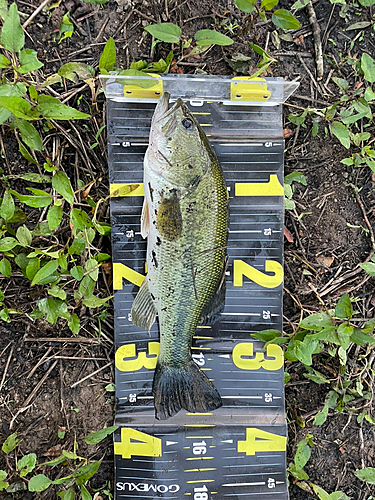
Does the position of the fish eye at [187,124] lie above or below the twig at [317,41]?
below

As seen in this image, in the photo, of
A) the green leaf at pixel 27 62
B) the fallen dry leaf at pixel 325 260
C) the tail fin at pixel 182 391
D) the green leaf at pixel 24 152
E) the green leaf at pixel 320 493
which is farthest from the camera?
the fallen dry leaf at pixel 325 260

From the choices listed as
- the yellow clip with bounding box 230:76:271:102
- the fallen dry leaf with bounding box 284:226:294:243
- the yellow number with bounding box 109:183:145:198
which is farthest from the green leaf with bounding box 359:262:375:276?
the yellow number with bounding box 109:183:145:198

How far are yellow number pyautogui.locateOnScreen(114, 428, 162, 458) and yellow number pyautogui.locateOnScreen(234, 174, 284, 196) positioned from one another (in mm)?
2000

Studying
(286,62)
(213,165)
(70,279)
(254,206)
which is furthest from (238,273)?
(286,62)

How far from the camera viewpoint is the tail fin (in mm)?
2586

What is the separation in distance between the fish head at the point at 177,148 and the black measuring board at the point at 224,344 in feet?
1.20

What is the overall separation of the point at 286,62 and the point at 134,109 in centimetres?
130

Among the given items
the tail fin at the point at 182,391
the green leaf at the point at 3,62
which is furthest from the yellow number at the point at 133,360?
the green leaf at the point at 3,62

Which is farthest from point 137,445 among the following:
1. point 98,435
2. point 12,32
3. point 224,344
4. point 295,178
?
point 12,32

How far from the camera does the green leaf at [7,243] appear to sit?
2.45 meters

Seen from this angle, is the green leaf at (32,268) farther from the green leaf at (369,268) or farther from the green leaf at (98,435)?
the green leaf at (369,268)

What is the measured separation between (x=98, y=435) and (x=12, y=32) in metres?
2.74

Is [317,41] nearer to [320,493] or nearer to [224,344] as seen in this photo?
[224,344]

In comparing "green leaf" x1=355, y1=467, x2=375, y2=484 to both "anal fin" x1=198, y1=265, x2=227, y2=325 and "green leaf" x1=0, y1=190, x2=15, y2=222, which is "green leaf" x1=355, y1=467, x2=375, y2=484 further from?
"green leaf" x1=0, y1=190, x2=15, y2=222
